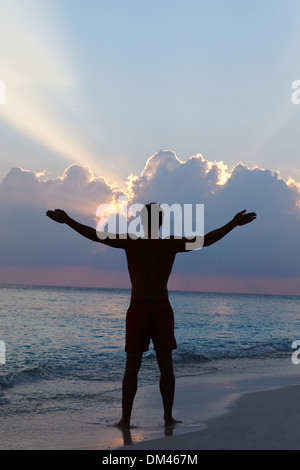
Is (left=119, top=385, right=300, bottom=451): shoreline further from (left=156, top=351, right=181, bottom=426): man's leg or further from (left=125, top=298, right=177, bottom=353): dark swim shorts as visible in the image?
(left=125, top=298, right=177, bottom=353): dark swim shorts

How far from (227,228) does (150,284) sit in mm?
999

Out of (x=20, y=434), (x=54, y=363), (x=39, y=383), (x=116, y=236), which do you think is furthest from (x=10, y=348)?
(x=116, y=236)

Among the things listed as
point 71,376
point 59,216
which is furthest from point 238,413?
point 71,376

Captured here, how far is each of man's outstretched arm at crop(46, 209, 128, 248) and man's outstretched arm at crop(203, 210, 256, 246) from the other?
88 cm

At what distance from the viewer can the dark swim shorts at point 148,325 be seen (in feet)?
16.6

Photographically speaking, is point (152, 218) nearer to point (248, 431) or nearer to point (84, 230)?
point (84, 230)

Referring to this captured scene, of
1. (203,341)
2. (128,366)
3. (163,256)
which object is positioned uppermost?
(163,256)

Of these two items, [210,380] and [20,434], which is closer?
[20,434]

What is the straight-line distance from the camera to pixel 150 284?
514cm

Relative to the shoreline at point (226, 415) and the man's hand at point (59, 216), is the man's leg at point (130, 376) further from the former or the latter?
the man's hand at point (59, 216)

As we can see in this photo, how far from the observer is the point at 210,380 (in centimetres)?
946

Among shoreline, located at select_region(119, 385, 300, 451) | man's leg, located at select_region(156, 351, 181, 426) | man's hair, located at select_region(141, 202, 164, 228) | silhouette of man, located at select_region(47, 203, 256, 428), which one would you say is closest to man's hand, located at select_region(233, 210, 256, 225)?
silhouette of man, located at select_region(47, 203, 256, 428)
